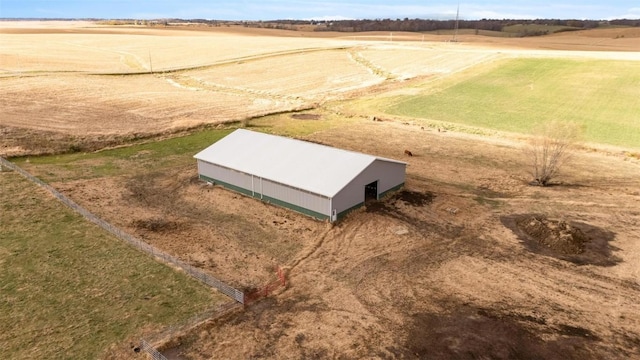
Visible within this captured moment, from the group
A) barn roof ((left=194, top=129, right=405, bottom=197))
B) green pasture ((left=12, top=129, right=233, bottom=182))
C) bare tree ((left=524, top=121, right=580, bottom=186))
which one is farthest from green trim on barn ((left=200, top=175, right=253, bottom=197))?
bare tree ((left=524, top=121, right=580, bottom=186))

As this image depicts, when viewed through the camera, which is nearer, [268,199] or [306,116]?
[268,199]

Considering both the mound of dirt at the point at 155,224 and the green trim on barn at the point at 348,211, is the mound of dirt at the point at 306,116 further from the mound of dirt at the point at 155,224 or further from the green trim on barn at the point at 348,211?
the mound of dirt at the point at 155,224

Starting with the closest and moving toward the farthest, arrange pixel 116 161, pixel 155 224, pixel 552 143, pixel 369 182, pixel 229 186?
pixel 155 224 → pixel 369 182 → pixel 229 186 → pixel 552 143 → pixel 116 161

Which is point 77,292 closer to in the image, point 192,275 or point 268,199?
point 192,275

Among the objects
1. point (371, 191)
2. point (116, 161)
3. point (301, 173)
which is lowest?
point (116, 161)

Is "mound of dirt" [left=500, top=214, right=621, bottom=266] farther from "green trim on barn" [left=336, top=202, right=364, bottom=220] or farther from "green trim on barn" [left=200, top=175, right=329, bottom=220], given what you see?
"green trim on barn" [left=200, top=175, right=329, bottom=220]

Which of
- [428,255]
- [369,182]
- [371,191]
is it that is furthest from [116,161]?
[428,255]

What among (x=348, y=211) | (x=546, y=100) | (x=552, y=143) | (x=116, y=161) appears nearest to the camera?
(x=348, y=211)
